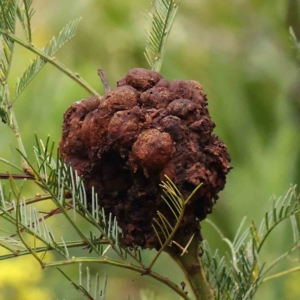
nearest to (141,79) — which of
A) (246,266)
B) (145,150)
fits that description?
(145,150)

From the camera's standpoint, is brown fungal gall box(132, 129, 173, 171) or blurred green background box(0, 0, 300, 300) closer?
brown fungal gall box(132, 129, 173, 171)

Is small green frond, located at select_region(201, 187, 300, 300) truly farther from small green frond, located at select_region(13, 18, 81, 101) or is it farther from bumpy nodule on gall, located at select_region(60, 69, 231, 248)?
small green frond, located at select_region(13, 18, 81, 101)

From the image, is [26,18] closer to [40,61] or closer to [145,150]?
[40,61]

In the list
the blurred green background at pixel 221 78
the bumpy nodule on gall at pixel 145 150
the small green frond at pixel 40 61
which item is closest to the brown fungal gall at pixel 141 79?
the bumpy nodule on gall at pixel 145 150

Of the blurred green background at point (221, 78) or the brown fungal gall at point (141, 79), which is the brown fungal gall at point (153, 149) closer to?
the brown fungal gall at point (141, 79)

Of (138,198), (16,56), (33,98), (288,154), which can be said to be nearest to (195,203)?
(138,198)

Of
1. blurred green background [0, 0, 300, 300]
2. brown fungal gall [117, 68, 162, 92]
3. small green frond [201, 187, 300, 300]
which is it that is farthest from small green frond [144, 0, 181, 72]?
blurred green background [0, 0, 300, 300]
